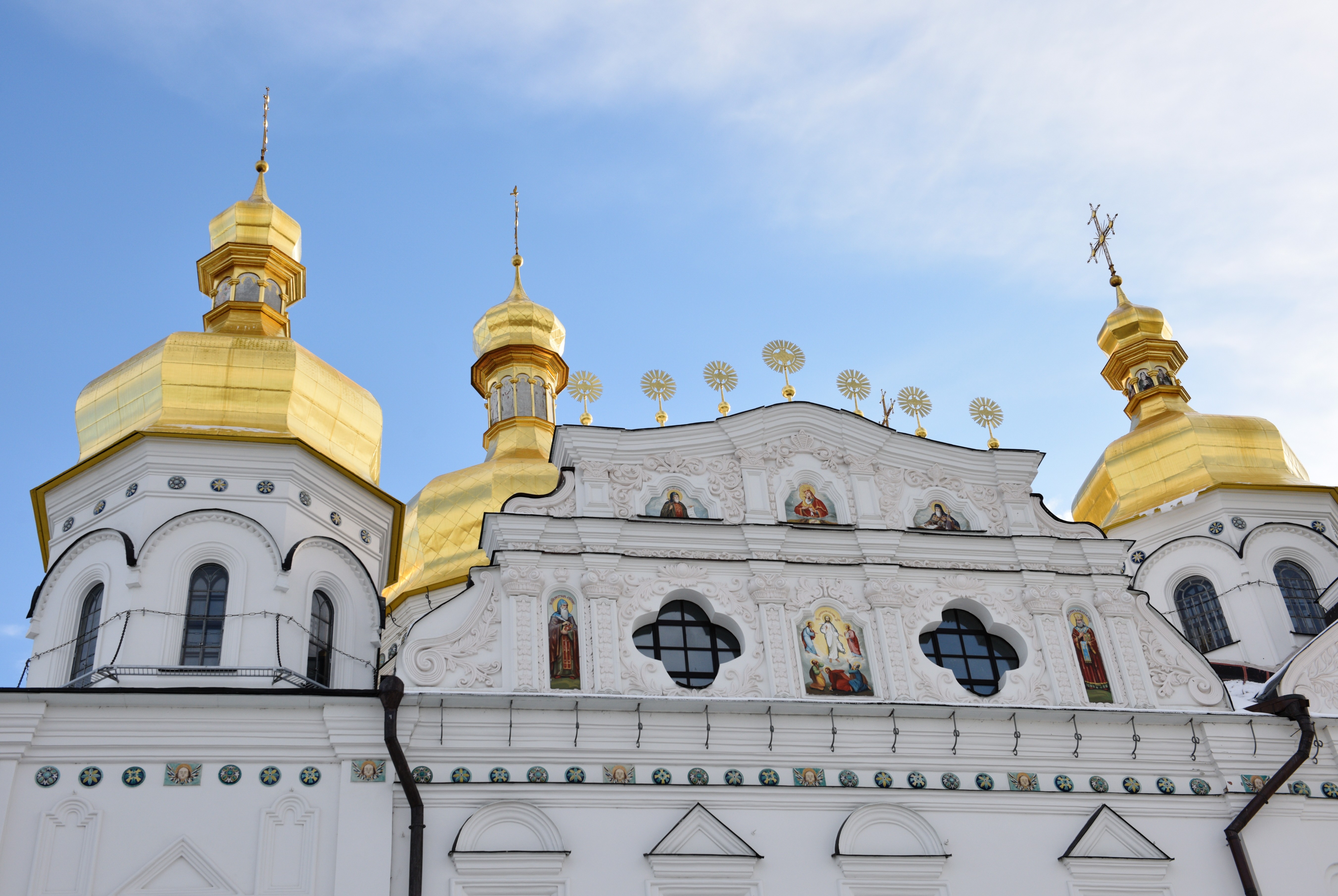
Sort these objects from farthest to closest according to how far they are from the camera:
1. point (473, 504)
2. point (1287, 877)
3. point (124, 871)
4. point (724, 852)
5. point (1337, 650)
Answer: point (473, 504) < point (1337, 650) < point (1287, 877) < point (724, 852) < point (124, 871)

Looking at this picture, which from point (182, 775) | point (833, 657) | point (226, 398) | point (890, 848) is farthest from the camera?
point (226, 398)

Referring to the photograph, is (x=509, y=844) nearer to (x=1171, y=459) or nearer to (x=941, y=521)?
(x=941, y=521)

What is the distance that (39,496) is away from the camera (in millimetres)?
15211

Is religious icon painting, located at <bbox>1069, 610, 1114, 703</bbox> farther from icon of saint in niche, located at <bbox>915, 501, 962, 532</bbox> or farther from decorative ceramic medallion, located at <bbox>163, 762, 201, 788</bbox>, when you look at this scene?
decorative ceramic medallion, located at <bbox>163, 762, 201, 788</bbox>

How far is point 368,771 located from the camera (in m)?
11.9

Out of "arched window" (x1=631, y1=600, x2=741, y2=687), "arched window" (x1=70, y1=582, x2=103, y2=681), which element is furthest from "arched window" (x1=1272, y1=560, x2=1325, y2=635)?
"arched window" (x1=70, y1=582, x2=103, y2=681)

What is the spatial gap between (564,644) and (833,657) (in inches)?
102

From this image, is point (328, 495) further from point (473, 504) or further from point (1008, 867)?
point (1008, 867)

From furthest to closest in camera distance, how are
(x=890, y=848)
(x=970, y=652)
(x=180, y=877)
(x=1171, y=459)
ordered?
(x=1171, y=459) → (x=970, y=652) → (x=890, y=848) → (x=180, y=877)

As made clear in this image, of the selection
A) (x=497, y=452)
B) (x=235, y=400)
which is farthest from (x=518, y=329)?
(x=235, y=400)

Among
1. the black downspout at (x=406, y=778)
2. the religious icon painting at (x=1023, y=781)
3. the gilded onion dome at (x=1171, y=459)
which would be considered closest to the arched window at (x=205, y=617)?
the black downspout at (x=406, y=778)

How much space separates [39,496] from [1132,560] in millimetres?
14373

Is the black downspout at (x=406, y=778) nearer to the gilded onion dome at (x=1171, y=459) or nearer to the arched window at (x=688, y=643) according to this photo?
the arched window at (x=688, y=643)

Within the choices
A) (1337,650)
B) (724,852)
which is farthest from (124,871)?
(1337,650)
